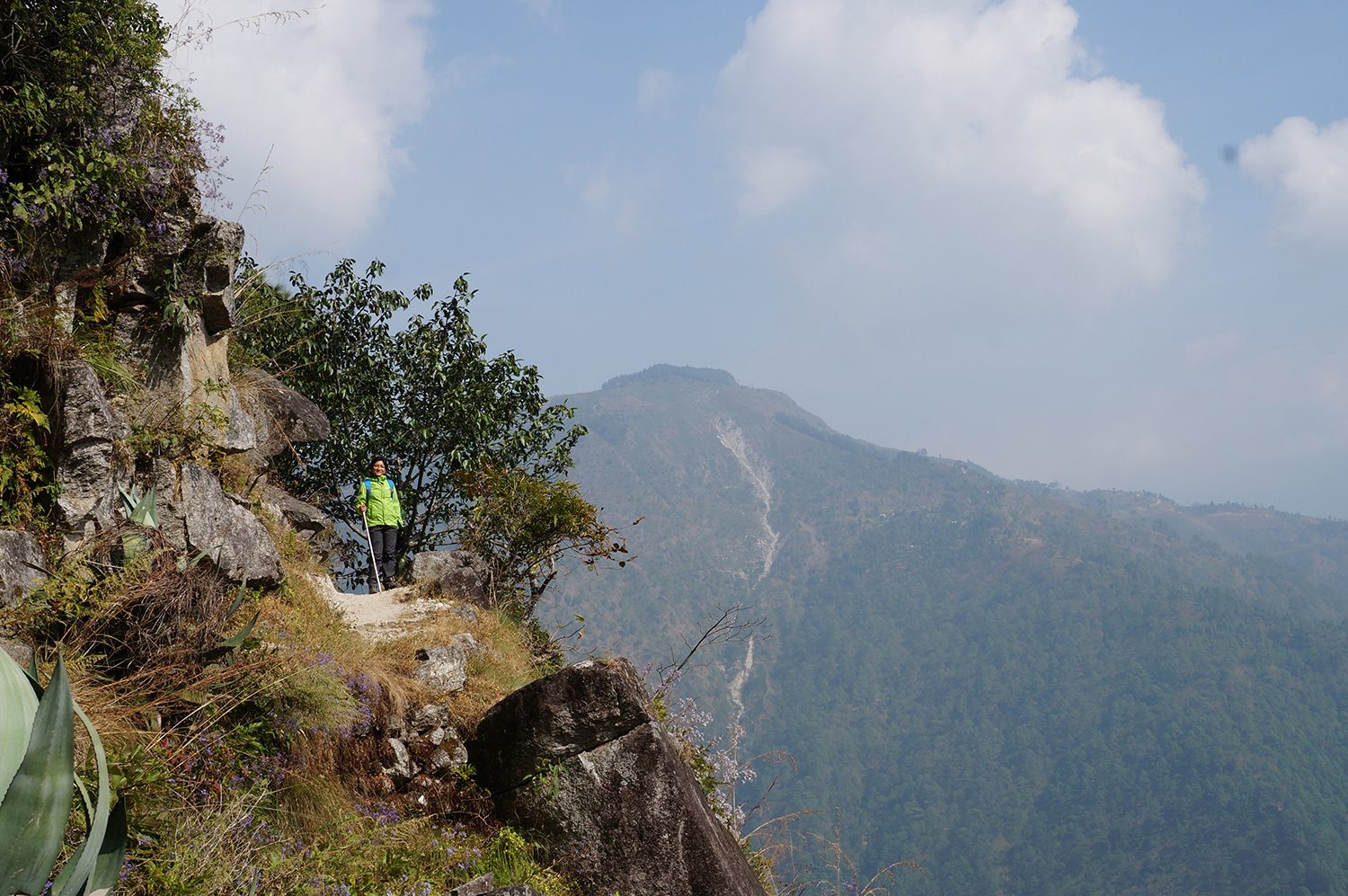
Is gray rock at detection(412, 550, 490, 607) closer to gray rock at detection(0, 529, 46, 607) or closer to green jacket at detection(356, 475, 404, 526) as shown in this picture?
green jacket at detection(356, 475, 404, 526)

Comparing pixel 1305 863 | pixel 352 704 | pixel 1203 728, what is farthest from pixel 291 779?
pixel 1203 728

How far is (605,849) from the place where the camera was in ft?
20.8

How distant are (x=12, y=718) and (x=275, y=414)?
9.26 meters

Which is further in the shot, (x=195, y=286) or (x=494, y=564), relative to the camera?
(x=494, y=564)

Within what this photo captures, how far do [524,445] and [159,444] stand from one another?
31.6 feet

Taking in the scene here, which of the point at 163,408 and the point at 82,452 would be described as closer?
the point at 82,452

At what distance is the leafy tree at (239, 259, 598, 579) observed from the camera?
55.4 ft

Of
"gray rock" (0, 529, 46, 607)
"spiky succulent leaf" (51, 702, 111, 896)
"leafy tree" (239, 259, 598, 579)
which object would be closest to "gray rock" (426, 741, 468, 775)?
"gray rock" (0, 529, 46, 607)

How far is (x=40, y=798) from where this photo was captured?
10.2 ft

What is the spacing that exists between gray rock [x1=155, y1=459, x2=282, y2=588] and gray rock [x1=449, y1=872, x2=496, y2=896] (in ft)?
10.5

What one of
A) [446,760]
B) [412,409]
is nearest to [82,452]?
[446,760]

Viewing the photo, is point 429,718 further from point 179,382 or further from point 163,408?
point 179,382

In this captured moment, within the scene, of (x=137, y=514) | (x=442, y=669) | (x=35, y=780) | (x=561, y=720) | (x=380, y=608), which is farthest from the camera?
(x=380, y=608)

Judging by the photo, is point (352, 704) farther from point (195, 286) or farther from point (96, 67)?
point (96, 67)
